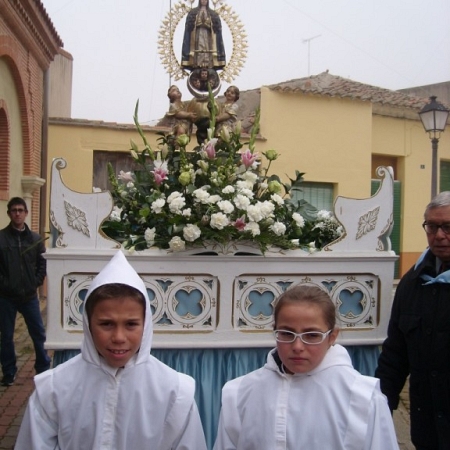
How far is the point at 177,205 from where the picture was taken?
129 inches

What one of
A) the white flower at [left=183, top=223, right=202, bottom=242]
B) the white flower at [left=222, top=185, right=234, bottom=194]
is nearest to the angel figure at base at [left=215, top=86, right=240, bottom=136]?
the white flower at [left=222, top=185, right=234, bottom=194]

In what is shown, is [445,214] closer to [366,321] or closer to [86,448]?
[366,321]

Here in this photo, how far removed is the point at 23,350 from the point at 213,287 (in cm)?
414

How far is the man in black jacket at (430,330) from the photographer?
7.86ft

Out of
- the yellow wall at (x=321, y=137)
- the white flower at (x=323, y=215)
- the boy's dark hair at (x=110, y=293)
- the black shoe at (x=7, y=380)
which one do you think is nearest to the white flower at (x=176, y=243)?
the white flower at (x=323, y=215)

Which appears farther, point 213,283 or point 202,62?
point 202,62

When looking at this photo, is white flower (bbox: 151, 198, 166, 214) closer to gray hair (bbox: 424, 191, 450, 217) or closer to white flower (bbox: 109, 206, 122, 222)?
white flower (bbox: 109, 206, 122, 222)

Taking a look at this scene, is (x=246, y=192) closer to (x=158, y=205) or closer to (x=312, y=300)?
(x=158, y=205)

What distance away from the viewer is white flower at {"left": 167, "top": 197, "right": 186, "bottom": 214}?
3.28m

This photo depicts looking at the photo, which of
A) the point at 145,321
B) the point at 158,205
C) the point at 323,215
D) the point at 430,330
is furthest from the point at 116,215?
the point at 430,330

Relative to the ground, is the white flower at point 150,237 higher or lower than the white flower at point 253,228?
lower

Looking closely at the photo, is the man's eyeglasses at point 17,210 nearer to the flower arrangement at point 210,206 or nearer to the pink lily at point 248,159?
the flower arrangement at point 210,206

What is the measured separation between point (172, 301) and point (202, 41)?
242 cm

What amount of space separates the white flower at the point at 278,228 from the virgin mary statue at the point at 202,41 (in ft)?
6.39
